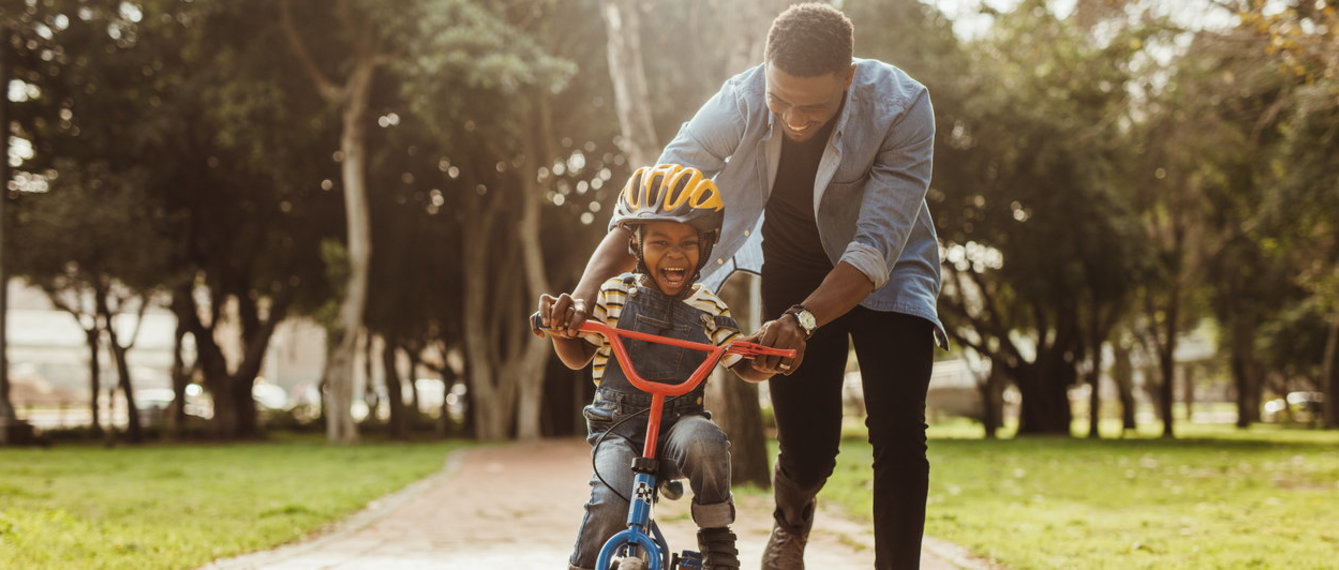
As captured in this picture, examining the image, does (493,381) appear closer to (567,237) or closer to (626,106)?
(567,237)

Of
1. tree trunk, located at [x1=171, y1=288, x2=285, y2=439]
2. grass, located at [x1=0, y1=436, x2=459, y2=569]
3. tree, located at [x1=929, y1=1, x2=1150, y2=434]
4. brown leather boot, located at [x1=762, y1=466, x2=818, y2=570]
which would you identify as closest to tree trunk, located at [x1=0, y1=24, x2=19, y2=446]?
grass, located at [x1=0, y1=436, x2=459, y2=569]

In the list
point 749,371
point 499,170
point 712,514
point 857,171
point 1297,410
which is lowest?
point 1297,410

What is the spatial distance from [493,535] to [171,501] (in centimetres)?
324

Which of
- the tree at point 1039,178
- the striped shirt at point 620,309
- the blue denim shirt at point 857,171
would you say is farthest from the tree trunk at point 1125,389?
the striped shirt at point 620,309

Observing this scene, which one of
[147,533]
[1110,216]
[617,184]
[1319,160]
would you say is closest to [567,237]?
[617,184]

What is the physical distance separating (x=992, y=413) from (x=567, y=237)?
12.2 metres

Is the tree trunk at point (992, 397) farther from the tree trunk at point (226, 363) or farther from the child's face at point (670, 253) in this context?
the child's face at point (670, 253)

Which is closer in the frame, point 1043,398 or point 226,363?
point 226,363

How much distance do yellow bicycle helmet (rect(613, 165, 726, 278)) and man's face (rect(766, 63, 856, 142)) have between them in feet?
1.01

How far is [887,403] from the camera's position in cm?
352

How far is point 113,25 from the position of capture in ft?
67.1

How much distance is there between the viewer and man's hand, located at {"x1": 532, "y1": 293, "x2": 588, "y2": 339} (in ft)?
9.61

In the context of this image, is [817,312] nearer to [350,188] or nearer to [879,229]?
[879,229]

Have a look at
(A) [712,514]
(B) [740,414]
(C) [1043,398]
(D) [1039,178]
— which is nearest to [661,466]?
(A) [712,514]
